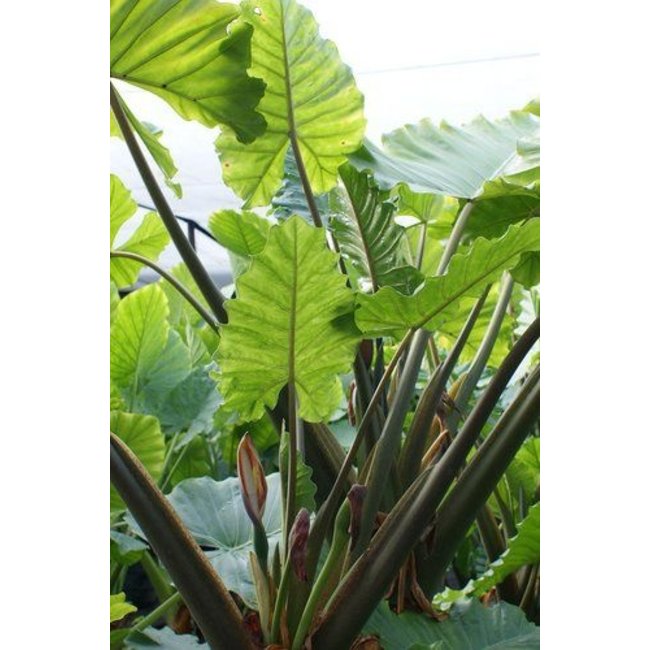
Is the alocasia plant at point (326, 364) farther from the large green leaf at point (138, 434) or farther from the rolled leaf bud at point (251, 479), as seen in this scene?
the large green leaf at point (138, 434)

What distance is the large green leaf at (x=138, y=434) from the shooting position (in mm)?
1284

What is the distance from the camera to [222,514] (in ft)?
3.63

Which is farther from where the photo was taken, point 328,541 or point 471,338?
point 471,338

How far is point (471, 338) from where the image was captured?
1.52 meters

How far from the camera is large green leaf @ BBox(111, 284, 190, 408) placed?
4.94ft

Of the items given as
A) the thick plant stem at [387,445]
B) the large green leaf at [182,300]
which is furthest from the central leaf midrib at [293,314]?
the large green leaf at [182,300]

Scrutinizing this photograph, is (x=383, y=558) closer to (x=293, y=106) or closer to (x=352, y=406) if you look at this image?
(x=352, y=406)

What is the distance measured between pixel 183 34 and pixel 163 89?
8 cm
